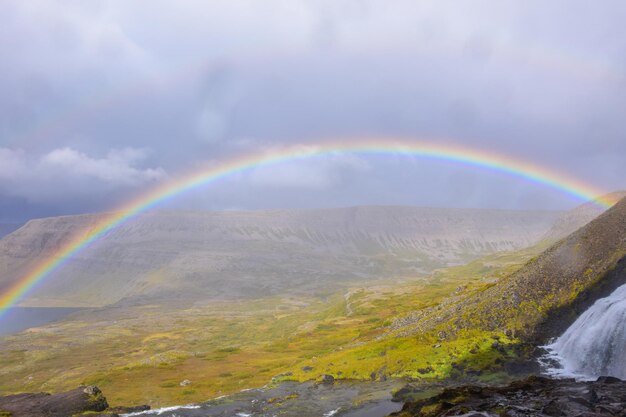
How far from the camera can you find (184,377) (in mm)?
96188

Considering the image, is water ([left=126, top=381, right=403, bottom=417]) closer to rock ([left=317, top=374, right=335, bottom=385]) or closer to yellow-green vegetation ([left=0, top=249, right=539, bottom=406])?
rock ([left=317, top=374, right=335, bottom=385])

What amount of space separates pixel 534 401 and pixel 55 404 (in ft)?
178

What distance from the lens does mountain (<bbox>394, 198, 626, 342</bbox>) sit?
190ft

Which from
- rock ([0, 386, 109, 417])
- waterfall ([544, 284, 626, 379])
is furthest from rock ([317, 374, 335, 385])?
rock ([0, 386, 109, 417])

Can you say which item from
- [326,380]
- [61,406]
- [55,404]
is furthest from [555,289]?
[55,404]

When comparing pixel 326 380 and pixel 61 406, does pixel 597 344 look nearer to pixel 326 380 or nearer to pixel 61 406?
pixel 326 380

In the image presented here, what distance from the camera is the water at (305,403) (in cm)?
4979

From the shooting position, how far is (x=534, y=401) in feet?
125

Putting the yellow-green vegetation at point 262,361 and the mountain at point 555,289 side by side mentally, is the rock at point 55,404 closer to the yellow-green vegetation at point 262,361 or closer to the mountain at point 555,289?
the yellow-green vegetation at point 262,361

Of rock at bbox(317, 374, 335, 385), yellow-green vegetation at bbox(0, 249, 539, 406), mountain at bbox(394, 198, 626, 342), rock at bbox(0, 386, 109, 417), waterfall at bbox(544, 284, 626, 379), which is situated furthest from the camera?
rock at bbox(317, 374, 335, 385)

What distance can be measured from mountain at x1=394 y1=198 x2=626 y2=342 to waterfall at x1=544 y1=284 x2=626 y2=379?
3639mm

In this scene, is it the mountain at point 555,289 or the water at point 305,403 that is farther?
the mountain at point 555,289

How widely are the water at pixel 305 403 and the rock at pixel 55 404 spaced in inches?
259

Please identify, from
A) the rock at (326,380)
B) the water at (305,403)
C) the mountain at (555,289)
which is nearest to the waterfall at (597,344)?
the mountain at (555,289)
